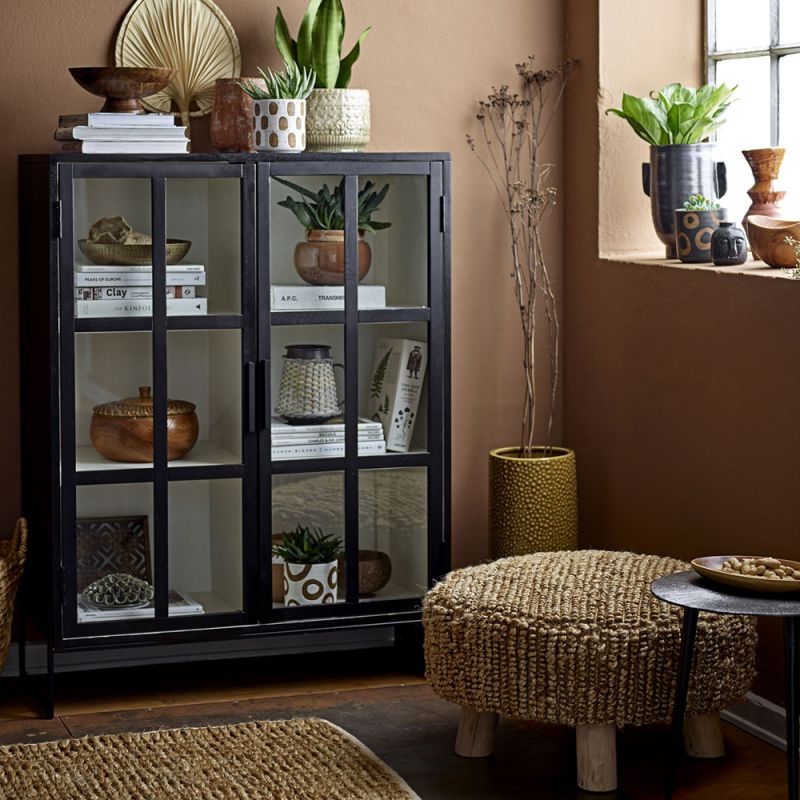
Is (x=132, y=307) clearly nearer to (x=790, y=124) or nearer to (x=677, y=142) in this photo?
(x=677, y=142)

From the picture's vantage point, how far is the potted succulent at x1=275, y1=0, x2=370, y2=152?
12.2ft

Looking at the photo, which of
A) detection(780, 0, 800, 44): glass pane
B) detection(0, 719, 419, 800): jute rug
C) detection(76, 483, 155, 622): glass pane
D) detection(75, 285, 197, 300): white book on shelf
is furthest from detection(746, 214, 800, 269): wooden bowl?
detection(76, 483, 155, 622): glass pane

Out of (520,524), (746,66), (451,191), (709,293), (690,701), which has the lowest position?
(690,701)

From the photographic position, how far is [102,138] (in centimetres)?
341

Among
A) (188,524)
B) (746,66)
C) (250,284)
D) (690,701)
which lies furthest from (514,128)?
(690,701)

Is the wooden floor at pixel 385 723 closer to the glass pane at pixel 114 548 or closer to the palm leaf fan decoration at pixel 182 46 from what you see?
the glass pane at pixel 114 548

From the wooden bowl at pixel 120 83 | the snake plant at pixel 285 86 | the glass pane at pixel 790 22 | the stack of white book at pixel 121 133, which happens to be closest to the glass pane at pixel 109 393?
the stack of white book at pixel 121 133

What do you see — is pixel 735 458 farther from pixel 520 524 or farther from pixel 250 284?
pixel 250 284

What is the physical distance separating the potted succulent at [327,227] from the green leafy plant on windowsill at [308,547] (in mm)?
642

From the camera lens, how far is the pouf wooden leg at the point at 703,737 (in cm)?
322

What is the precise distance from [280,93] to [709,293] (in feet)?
3.83

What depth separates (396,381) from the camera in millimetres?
3744

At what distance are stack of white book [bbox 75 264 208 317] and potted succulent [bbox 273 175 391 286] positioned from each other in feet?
0.88

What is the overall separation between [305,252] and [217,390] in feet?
1.34
